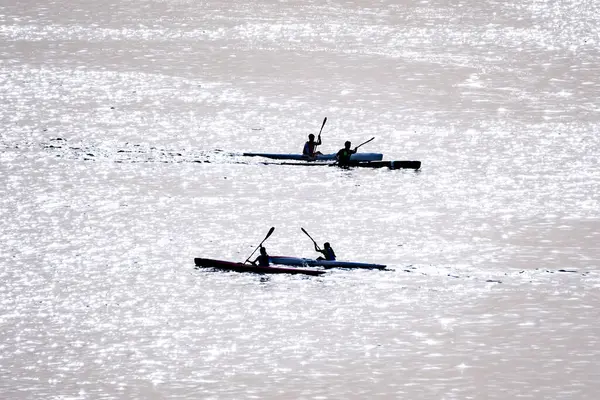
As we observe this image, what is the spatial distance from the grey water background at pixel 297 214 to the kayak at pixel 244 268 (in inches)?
10.1

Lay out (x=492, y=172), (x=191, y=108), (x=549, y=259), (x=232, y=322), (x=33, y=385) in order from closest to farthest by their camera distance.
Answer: (x=33, y=385) → (x=232, y=322) → (x=549, y=259) → (x=492, y=172) → (x=191, y=108)

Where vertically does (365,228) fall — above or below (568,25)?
below

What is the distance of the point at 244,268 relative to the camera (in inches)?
1282

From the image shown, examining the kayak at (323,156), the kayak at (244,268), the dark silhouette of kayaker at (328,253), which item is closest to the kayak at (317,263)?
the dark silhouette of kayaker at (328,253)

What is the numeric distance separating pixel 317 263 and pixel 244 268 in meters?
1.73

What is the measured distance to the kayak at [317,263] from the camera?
107 feet

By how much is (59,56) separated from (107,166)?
22.6 metres

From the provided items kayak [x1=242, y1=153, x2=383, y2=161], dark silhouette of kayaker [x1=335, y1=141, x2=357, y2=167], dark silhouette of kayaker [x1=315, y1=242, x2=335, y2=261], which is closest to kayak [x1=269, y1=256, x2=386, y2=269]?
dark silhouette of kayaker [x1=315, y1=242, x2=335, y2=261]

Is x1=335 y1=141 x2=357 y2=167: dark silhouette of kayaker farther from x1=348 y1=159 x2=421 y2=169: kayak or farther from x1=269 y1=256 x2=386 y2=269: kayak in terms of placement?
x1=269 y1=256 x2=386 y2=269: kayak

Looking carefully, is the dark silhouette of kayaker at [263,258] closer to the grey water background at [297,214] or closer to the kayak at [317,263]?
the kayak at [317,263]

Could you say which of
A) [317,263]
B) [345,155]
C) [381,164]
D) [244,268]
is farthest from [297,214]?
[381,164]

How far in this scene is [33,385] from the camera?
2644 centimetres

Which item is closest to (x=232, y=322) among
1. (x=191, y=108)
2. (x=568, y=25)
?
(x=191, y=108)

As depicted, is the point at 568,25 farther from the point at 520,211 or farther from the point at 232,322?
the point at 232,322
